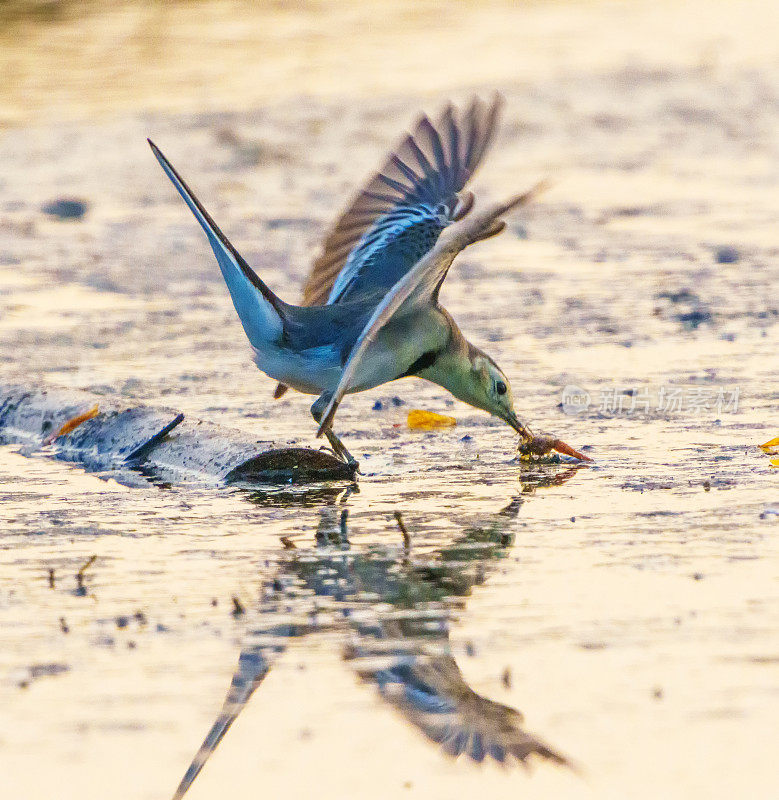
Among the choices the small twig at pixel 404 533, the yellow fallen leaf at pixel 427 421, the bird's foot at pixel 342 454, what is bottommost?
the yellow fallen leaf at pixel 427 421

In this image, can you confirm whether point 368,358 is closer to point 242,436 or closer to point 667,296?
point 242,436

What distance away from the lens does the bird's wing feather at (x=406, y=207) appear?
243 inches

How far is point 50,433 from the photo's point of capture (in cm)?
627

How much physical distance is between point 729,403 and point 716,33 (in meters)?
10.7

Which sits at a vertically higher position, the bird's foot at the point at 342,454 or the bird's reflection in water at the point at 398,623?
the bird's reflection in water at the point at 398,623

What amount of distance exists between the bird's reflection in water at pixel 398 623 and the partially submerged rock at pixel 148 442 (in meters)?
0.36

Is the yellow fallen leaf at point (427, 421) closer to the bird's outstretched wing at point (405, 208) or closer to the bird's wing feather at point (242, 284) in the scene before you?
the bird's outstretched wing at point (405, 208)

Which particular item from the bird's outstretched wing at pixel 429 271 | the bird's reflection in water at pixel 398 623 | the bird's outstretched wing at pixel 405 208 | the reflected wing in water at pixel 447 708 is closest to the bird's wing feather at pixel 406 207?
the bird's outstretched wing at pixel 405 208

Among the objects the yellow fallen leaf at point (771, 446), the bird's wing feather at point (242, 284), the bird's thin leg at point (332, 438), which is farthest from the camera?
the yellow fallen leaf at point (771, 446)

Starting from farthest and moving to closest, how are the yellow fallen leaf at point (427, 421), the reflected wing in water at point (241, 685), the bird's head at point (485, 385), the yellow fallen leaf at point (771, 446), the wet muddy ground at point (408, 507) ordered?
the yellow fallen leaf at point (427, 421), the bird's head at point (485, 385), the yellow fallen leaf at point (771, 446), the wet muddy ground at point (408, 507), the reflected wing in water at point (241, 685)

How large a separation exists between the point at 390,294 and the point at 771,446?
1.56 m

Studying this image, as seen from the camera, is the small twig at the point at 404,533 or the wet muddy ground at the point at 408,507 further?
the small twig at the point at 404,533

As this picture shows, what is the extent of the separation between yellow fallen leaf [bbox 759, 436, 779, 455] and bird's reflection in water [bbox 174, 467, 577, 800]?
95 cm

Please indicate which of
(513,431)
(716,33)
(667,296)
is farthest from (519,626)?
(716,33)
